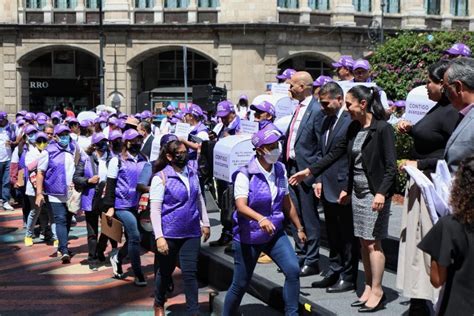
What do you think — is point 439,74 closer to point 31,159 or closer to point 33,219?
point 33,219

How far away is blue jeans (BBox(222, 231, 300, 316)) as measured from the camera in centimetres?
588

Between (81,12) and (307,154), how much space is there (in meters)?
28.2

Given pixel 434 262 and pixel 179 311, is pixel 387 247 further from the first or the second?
pixel 434 262

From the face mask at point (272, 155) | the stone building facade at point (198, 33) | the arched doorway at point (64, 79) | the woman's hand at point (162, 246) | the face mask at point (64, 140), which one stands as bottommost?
the woman's hand at point (162, 246)

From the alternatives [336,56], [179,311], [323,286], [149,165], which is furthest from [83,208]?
[336,56]

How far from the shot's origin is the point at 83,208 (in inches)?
391

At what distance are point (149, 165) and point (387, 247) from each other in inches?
116

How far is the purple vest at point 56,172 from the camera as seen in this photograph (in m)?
10.3

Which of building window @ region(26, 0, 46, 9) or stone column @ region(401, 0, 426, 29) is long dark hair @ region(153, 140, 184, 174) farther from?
stone column @ region(401, 0, 426, 29)

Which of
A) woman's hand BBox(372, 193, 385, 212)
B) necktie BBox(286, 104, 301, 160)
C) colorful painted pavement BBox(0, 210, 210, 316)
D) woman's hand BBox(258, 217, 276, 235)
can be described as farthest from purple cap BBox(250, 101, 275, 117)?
woman's hand BBox(372, 193, 385, 212)

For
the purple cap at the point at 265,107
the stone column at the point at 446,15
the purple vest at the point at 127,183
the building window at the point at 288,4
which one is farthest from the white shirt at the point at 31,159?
the stone column at the point at 446,15

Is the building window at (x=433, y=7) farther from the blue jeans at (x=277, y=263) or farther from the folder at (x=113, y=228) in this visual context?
the blue jeans at (x=277, y=263)

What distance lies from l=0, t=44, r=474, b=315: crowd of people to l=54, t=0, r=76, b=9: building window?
25.8 meters

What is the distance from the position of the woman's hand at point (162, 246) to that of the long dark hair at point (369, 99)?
7.31ft
